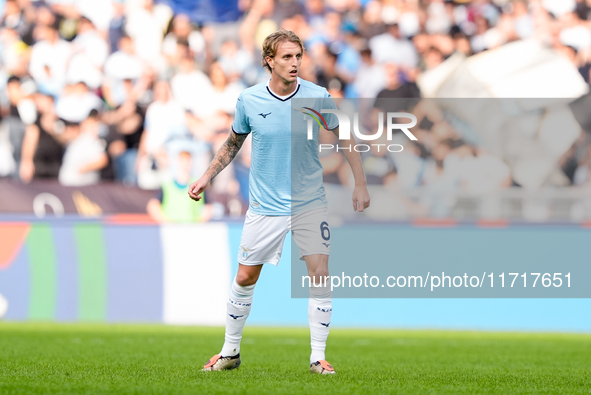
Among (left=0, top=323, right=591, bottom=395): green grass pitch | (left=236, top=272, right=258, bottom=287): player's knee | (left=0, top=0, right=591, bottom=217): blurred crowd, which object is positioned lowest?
(left=0, top=323, right=591, bottom=395): green grass pitch

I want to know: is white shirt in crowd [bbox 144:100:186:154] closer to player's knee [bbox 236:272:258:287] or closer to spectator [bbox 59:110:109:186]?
spectator [bbox 59:110:109:186]

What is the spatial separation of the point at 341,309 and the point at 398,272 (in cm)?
86

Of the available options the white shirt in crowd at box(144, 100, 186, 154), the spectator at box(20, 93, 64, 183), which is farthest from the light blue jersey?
the spectator at box(20, 93, 64, 183)

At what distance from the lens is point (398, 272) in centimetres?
1032

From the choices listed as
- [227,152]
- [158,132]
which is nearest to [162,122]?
[158,132]

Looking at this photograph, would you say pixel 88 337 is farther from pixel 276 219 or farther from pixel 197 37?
pixel 197 37

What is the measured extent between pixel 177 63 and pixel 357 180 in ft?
26.3

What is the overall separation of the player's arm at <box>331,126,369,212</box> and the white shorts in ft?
0.93

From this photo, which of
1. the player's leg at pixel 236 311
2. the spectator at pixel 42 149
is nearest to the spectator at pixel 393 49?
the spectator at pixel 42 149

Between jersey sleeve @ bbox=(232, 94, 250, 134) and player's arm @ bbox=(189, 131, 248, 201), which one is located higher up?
jersey sleeve @ bbox=(232, 94, 250, 134)

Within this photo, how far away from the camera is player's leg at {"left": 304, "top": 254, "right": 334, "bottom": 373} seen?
5688 mm

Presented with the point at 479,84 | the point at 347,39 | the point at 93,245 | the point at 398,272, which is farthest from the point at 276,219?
the point at 347,39

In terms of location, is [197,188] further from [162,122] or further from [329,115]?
[162,122]

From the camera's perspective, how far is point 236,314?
19.4 feet
